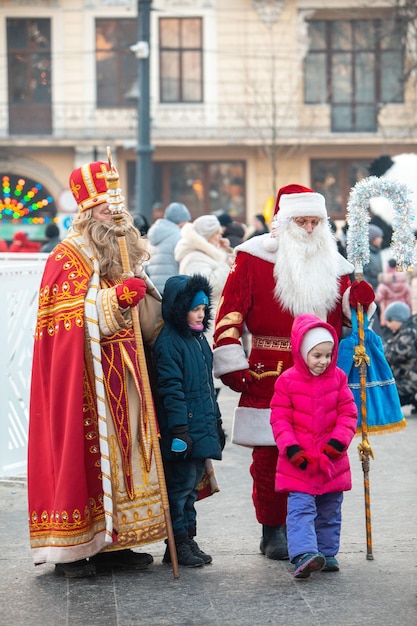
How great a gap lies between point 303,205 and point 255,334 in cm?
63

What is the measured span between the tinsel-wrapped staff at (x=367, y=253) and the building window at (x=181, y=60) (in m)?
27.9

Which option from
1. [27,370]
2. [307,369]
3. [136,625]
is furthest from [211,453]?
[27,370]

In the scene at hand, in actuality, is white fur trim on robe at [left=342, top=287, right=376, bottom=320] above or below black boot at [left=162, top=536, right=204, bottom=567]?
above

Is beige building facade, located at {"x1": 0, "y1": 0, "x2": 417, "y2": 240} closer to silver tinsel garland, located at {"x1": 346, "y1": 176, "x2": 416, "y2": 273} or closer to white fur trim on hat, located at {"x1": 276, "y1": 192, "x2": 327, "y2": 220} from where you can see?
silver tinsel garland, located at {"x1": 346, "y1": 176, "x2": 416, "y2": 273}

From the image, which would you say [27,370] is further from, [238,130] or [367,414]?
[238,130]

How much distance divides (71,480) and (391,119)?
29.8 meters

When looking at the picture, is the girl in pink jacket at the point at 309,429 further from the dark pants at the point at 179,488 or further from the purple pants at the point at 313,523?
the dark pants at the point at 179,488

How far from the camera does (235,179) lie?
34.6 metres

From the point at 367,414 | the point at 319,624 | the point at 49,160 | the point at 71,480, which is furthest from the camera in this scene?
the point at 49,160

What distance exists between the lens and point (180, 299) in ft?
19.9

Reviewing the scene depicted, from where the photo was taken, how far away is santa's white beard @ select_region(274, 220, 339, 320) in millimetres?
6293

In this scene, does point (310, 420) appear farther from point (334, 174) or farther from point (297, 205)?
point (334, 174)

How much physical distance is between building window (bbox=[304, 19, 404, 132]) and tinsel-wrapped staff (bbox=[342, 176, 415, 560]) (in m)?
28.5

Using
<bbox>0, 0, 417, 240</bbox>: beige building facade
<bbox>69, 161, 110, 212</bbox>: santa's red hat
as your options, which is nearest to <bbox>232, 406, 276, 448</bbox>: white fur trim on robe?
<bbox>69, 161, 110, 212</bbox>: santa's red hat
